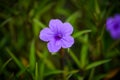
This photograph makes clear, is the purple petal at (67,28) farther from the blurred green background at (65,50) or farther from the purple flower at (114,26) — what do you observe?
the purple flower at (114,26)

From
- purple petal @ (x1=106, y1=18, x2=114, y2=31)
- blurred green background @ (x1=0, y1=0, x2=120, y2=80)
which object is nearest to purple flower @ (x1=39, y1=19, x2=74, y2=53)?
blurred green background @ (x1=0, y1=0, x2=120, y2=80)

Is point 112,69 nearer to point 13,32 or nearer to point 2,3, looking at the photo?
point 13,32

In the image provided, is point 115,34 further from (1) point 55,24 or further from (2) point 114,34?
(1) point 55,24

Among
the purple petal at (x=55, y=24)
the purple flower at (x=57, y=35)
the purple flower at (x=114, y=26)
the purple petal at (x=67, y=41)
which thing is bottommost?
the purple flower at (x=114, y=26)

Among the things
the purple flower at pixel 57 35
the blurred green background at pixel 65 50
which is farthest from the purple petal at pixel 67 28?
the blurred green background at pixel 65 50

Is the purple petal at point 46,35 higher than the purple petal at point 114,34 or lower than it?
higher

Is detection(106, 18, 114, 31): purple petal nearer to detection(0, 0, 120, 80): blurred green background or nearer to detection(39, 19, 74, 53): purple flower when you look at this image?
detection(0, 0, 120, 80): blurred green background
